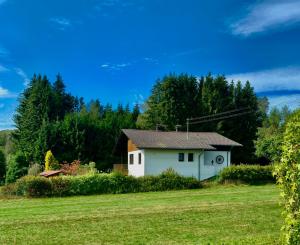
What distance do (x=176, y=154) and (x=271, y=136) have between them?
10.9 meters

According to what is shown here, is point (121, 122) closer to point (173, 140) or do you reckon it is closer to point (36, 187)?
point (173, 140)

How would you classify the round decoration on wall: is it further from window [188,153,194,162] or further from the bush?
the bush

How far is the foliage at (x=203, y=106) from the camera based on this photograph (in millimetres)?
52438

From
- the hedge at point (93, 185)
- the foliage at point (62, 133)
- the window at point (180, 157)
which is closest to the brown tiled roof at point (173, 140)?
the window at point (180, 157)

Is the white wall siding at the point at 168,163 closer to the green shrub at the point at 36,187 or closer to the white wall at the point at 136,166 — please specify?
the white wall at the point at 136,166

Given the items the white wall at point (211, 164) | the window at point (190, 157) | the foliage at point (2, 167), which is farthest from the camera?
the foliage at point (2, 167)

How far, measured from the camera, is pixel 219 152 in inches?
1494

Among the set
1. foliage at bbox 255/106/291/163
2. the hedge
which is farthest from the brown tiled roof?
the hedge

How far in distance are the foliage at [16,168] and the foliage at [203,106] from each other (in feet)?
54.8

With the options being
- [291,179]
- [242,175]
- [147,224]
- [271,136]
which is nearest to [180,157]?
[242,175]

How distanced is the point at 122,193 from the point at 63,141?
23.5 m

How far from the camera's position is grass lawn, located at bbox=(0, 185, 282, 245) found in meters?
10.2

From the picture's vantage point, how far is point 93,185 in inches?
963

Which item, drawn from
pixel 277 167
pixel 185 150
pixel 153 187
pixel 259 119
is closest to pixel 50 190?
pixel 153 187
